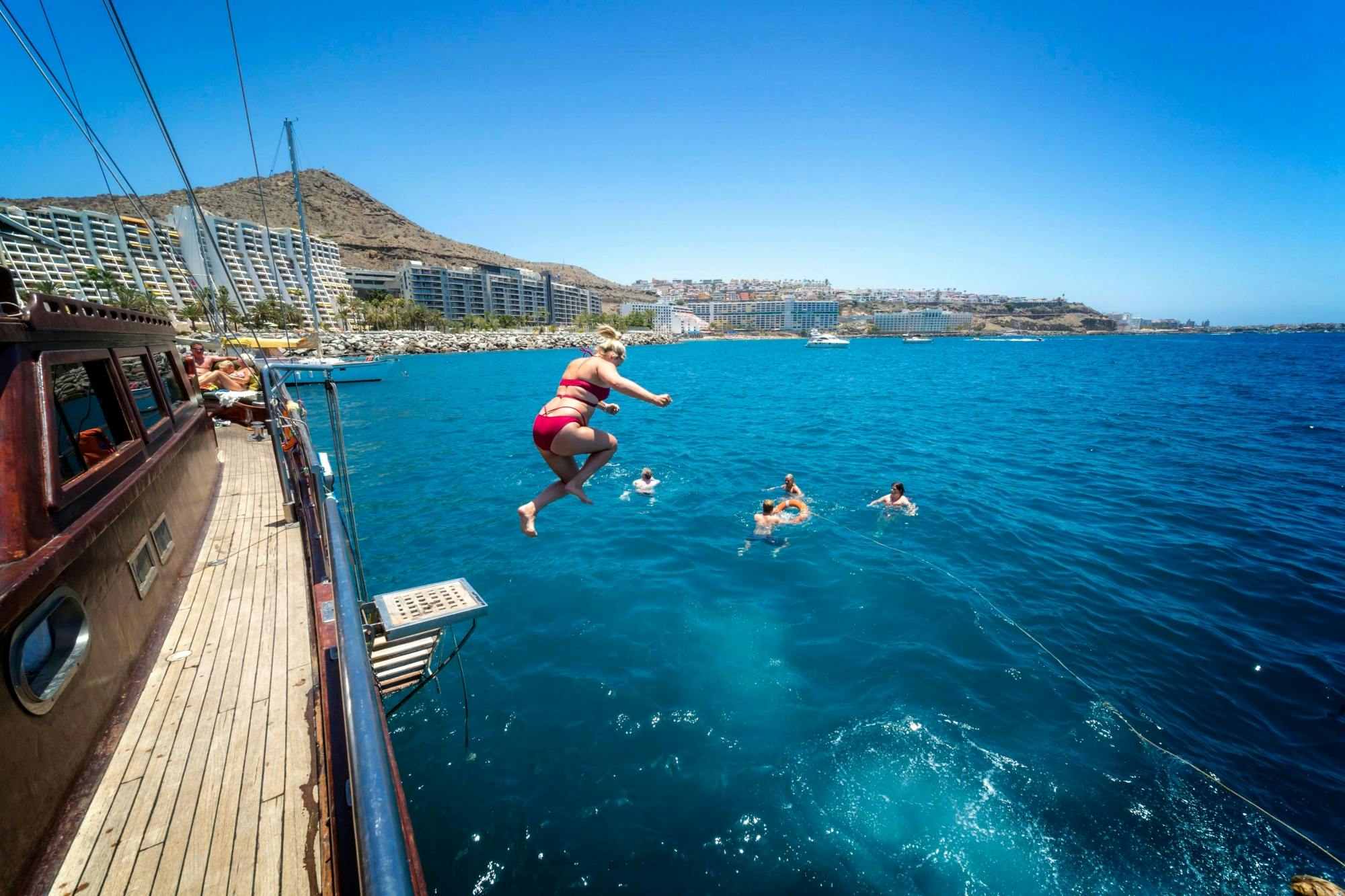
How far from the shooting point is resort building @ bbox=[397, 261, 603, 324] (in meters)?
149

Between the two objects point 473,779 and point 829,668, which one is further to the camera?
point 829,668

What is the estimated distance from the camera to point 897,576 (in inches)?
510

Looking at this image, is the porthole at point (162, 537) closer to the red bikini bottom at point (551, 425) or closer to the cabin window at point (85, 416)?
the cabin window at point (85, 416)

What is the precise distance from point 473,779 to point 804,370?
75.6 m

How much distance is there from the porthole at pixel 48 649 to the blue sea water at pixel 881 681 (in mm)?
4546

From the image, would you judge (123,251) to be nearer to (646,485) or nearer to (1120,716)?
(646,485)

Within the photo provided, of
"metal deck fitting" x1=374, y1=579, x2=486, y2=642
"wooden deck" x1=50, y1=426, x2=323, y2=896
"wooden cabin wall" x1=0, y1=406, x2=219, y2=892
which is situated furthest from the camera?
"metal deck fitting" x1=374, y1=579, x2=486, y2=642

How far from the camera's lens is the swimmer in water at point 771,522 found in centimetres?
1498

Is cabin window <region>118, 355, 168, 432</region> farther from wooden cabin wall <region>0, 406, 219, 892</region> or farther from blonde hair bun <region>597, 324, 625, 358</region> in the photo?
blonde hair bun <region>597, 324, 625, 358</region>

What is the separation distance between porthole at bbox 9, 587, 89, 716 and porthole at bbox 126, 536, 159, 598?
1.28 m

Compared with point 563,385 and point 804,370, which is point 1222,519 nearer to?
point 563,385

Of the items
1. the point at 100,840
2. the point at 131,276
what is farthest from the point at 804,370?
the point at 131,276

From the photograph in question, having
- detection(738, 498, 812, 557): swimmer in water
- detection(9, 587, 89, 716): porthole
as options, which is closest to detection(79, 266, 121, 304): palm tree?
detection(738, 498, 812, 557): swimmer in water

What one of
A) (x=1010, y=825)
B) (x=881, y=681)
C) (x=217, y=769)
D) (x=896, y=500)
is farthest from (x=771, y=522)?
(x=217, y=769)
